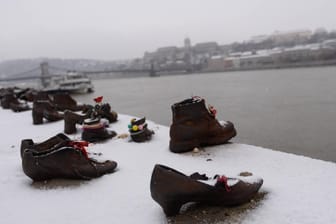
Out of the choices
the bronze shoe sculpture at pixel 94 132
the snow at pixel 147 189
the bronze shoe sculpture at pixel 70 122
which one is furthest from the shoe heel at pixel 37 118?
the snow at pixel 147 189

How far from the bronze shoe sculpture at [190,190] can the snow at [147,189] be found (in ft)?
0.40

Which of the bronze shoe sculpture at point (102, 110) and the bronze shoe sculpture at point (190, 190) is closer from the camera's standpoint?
the bronze shoe sculpture at point (190, 190)

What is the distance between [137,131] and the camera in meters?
4.23

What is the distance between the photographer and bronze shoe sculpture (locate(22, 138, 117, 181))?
276cm

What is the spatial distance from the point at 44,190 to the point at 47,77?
52109mm

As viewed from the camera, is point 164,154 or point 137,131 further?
point 137,131

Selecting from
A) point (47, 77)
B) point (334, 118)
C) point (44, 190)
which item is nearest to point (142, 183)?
point (44, 190)

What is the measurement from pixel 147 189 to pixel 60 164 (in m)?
0.78

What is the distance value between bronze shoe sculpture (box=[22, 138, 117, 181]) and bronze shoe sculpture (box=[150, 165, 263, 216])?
99cm

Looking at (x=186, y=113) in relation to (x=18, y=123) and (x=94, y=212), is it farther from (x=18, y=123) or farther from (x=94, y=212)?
(x=18, y=123)

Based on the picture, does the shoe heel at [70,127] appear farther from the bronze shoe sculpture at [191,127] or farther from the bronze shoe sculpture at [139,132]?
the bronze shoe sculpture at [191,127]

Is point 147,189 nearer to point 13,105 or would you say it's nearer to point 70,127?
point 70,127

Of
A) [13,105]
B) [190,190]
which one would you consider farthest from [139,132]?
[13,105]

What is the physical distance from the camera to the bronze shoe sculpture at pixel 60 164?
2.76 metres
